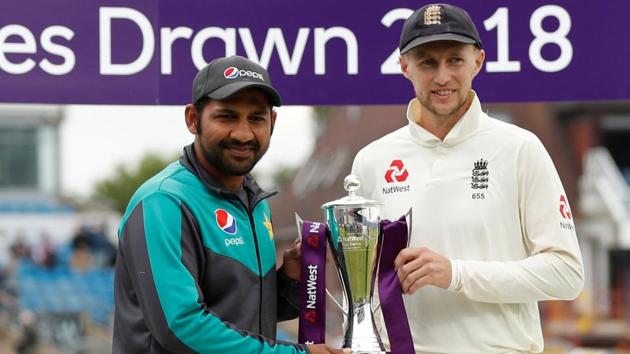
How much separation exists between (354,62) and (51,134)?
2945 centimetres

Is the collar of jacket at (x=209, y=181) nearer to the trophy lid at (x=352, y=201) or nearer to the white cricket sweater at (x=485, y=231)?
the trophy lid at (x=352, y=201)

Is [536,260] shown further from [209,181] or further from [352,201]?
[209,181]

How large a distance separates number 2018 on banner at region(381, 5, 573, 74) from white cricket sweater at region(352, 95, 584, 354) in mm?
682

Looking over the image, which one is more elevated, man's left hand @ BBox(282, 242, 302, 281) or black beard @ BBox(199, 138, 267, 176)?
black beard @ BBox(199, 138, 267, 176)

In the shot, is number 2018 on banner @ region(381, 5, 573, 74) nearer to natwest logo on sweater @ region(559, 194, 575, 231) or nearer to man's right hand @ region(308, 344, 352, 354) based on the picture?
natwest logo on sweater @ region(559, 194, 575, 231)

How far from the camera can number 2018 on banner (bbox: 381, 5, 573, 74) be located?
3473 millimetres

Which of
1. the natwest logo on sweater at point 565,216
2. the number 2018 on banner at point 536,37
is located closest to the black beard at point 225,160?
the natwest logo on sweater at point 565,216

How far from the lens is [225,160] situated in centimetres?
253

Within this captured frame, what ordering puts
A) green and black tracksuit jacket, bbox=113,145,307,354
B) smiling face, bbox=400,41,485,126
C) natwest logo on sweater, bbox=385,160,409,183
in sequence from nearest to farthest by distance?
green and black tracksuit jacket, bbox=113,145,307,354 < smiling face, bbox=400,41,485,126 < natwest logo on sweater, bbox=385,160,409,183

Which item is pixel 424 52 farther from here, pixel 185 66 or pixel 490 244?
pixel 185 66

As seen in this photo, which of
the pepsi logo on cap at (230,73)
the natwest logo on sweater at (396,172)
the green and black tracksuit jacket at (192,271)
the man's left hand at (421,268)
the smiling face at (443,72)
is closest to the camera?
the green and black tracksuit jacket at (192,271)

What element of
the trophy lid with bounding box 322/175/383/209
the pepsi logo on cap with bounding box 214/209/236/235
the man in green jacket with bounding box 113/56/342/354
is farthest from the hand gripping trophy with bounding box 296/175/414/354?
the pepsi logo on cap with bounding box 214/209/236/235

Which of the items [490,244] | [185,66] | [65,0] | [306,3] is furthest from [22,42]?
[490,244]

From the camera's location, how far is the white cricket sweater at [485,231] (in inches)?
107
